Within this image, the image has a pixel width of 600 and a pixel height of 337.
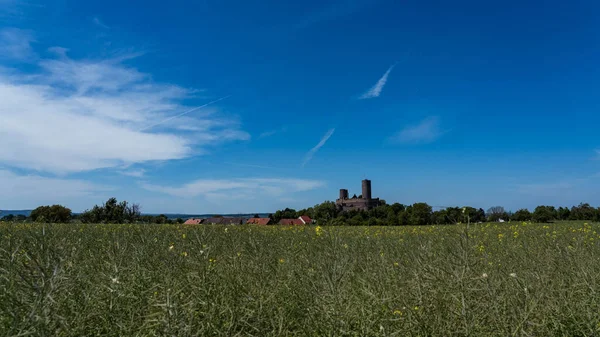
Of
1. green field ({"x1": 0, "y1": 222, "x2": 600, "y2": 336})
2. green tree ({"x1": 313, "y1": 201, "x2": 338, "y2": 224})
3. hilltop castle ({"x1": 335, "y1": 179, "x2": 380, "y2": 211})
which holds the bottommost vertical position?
green field ({"x1": 0, "y1": 222, "x2": 600, "y2": 336})

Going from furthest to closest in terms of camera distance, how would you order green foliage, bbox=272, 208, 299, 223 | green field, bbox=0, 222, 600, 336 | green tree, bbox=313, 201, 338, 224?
green foliage, bbox=272, 208, 299, 223 < green tree, bbox=313, 201, 338, 224 < green field, bbox=0, 222, 600, 336

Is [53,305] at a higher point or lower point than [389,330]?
higher

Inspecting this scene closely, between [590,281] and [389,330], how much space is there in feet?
7.13

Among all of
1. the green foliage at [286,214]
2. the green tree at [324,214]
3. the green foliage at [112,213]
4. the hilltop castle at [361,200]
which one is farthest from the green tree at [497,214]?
the hilltop castle at [361,200]

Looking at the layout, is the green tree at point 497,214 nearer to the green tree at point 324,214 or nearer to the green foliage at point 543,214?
the green foliage at point 543,214

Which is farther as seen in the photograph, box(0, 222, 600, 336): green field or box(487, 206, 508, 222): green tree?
box(487, 206, 508, 222): green tree

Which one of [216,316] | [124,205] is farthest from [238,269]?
[124,205]

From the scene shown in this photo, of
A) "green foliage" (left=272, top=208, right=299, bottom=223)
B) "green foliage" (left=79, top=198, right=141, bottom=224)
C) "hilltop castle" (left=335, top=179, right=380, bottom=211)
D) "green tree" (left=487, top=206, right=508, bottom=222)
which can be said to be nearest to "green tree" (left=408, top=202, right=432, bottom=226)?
"green tree" (left=487, top=206, right=508, bottom=222)

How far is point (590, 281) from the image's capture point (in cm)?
302

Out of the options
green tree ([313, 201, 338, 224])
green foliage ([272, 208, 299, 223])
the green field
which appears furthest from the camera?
green foliage ([272, 208, 299, 223])

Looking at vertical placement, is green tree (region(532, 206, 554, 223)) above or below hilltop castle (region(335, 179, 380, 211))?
below

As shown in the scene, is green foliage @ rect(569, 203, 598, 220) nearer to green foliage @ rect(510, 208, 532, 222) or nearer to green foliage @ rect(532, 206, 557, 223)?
green foliage @ rect(532, 206, 557, 223)

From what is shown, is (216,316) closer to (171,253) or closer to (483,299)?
(171,253)

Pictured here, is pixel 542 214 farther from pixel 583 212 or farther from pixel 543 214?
pixel 583 212
